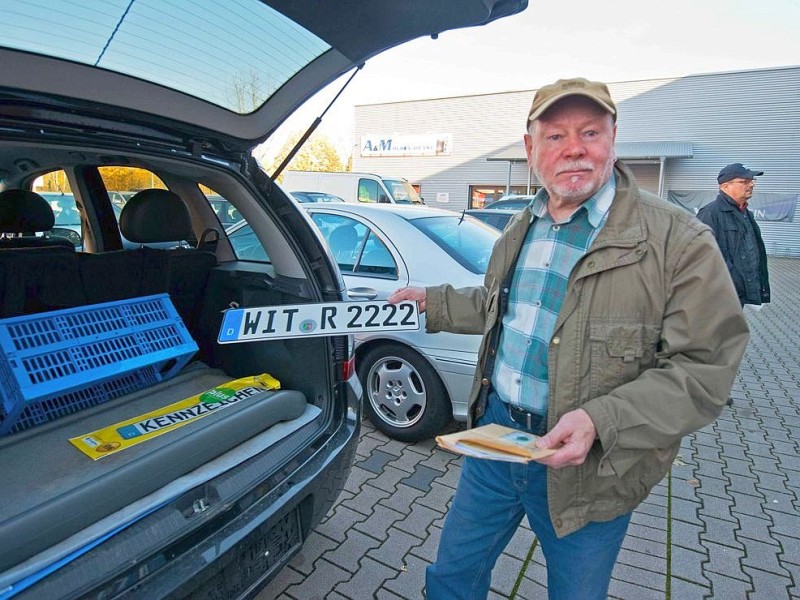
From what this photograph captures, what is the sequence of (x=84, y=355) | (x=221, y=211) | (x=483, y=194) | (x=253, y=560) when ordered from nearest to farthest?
(x=253, y=560) < (x=84, y=355) < (x=221, y=211) < (x=483, y=194)

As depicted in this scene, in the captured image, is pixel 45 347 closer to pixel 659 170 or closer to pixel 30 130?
pixel 30 130

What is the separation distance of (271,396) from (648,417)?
59.4 inches

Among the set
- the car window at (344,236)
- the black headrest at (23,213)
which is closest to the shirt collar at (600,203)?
the car window at (344,236)

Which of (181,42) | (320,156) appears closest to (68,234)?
(181,42)

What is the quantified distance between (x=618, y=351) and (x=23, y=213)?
10.4 feet

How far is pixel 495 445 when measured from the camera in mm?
1319

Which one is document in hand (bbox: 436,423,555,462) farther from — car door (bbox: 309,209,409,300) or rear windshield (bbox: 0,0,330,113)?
car door (bbox: 309,209,409,300)

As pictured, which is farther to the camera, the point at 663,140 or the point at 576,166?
the point at 663,140

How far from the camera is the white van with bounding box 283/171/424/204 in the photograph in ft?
47.1

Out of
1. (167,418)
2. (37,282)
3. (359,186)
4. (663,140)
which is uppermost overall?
(663,140)

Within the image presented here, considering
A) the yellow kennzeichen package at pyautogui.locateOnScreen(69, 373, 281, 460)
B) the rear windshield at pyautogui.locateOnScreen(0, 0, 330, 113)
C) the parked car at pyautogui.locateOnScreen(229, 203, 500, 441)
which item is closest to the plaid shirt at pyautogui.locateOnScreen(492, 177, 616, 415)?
the rear windshield at pyautogui.locateOnScreen(0, 0, 330, 113)

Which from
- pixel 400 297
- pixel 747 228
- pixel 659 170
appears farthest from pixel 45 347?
pixel 659 170

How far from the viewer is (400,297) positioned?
6.63 ft

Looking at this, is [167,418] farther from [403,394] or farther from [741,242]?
[741,242]
